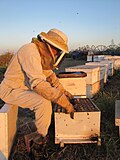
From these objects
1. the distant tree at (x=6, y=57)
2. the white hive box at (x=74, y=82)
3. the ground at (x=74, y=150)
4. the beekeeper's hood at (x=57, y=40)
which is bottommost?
the distant tree at (x=6, y=57)

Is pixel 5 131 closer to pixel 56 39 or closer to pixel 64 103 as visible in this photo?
pixel 64 103

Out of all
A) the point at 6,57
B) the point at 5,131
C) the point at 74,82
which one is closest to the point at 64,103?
the point at 5,131

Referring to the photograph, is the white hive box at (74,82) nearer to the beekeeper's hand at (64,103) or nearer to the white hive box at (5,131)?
the beekeeper's hand at (64,103)

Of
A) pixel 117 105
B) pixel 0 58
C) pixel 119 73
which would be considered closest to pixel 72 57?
pixel 0 58

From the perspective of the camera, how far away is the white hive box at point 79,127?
240cm

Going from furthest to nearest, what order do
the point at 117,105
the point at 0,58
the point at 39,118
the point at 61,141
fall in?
1. the point at 0,58
2. the point at 117,105
3. the point at 61,141
4. the point at 39,118

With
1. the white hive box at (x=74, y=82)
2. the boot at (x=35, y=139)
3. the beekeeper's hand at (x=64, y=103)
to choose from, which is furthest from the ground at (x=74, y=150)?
the white hive box at (x=74, y=82)

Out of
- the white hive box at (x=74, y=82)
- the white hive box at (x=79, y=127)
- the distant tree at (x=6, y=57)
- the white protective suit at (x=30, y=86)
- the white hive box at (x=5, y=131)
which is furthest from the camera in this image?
the distant tree at (x=6, y=57)

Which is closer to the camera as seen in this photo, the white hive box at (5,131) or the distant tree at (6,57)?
the white hive box at (5,131)

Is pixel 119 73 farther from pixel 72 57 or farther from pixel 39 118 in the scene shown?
pixel 72 57

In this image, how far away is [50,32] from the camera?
89.2 inches

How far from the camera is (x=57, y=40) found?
2.16 m

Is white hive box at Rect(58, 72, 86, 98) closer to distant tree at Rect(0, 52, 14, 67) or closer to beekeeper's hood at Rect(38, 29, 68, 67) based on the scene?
beekeeper's hood at Rect(38, 29, 68, 67)

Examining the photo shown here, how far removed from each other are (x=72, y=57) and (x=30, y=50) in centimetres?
1283
